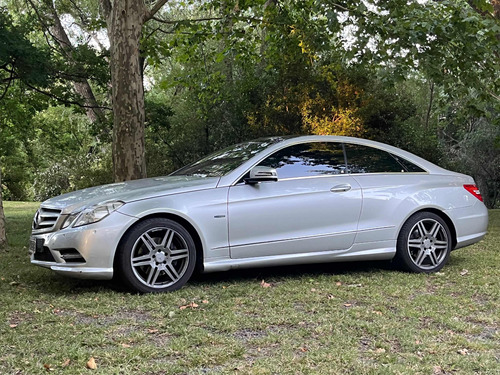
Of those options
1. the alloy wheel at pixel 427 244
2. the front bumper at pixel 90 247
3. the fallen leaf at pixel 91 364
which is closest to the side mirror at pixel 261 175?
the front bumper at pixel 90 247

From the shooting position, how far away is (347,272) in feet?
20.5

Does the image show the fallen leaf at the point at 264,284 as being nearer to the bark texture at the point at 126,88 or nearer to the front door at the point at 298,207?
the front door at the point at 298,207

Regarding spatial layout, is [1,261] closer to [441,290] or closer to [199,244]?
[199,244]

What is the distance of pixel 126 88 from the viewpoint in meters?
9.24

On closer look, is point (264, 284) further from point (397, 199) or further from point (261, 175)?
point (397, 199)

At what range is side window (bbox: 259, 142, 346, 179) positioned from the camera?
18.8ft

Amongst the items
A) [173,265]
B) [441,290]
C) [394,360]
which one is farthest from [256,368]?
[441,290]

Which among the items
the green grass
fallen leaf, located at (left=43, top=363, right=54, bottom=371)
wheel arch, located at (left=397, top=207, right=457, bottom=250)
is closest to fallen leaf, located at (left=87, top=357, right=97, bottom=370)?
the green grass

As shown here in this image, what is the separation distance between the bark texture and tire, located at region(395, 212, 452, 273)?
4.93m

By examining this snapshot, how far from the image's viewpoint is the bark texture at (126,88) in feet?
30.3

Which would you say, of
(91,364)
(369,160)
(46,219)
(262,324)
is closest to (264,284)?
(262,324)

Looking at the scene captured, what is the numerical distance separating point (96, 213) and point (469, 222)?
14.2ft

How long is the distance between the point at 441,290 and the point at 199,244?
8.03 feet

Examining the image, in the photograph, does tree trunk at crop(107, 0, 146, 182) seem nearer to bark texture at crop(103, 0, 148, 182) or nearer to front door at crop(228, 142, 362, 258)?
bark texture at crop(103, 0, 148, 182)
